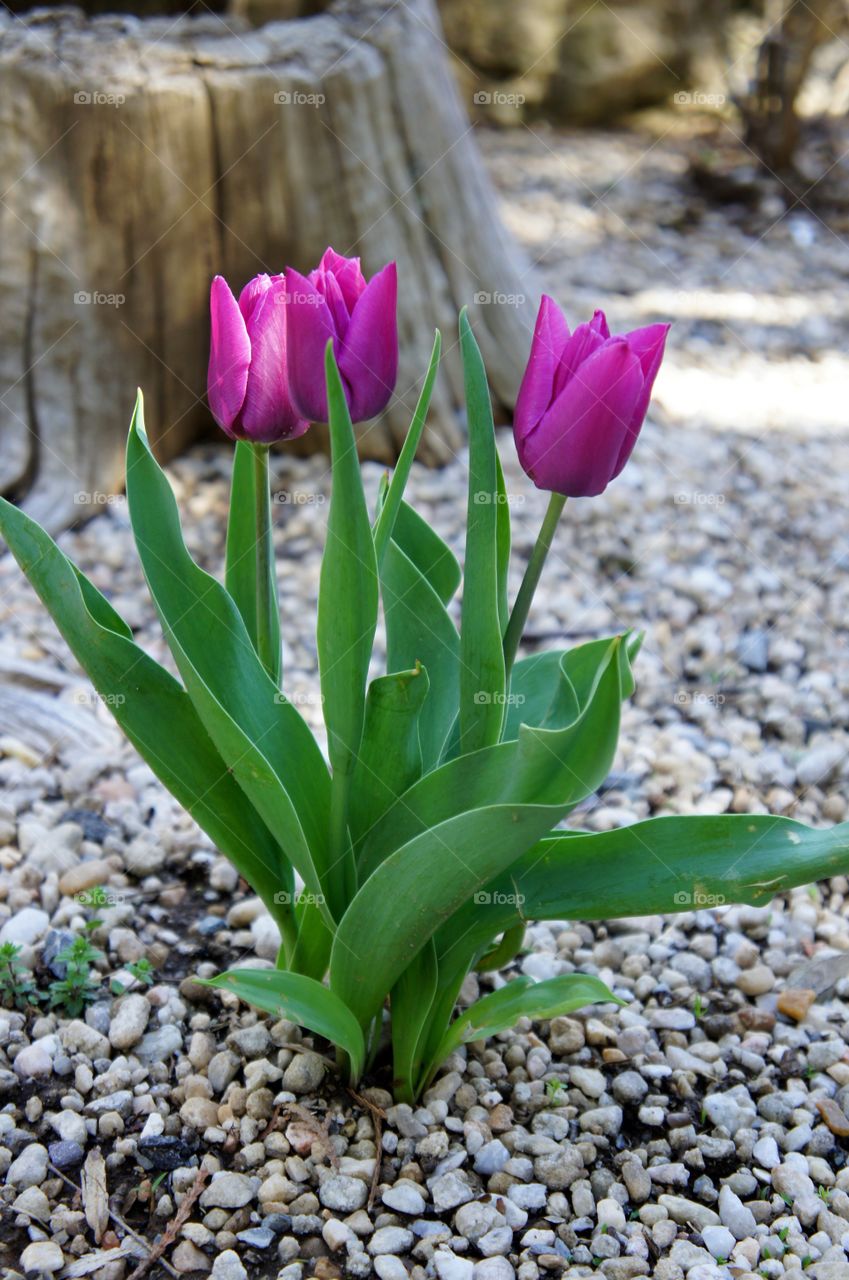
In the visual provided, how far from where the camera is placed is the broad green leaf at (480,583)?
3.54ft

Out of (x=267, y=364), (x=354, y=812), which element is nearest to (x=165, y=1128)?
(x=354, y=812)

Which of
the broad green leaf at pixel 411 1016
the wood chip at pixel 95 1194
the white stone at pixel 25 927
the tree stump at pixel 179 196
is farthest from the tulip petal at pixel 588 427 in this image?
the tree stump at pixel 179 196

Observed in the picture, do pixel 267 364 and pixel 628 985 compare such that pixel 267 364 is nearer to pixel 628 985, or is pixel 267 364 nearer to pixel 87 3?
pixel 628 985

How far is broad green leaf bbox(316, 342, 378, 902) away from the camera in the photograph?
102 centimetres

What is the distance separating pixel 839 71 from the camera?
570 centimetres

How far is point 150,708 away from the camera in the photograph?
4.06 feet

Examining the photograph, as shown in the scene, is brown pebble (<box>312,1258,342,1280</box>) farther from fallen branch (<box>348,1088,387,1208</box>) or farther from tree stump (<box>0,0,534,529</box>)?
tree stump (<box>0,0,534,529</box>)

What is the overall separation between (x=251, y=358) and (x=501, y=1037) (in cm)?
86

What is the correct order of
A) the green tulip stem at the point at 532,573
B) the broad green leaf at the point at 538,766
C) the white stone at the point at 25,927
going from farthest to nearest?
the white stone at the point at 25,927
the green tulip stem at the point at 532,573
the broad green leaf at the point at 538,766

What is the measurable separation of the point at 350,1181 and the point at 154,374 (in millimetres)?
1927

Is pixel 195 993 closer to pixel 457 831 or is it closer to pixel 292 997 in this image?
pixel 292 997

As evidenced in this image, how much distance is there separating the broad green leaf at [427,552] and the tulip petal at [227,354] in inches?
13.3

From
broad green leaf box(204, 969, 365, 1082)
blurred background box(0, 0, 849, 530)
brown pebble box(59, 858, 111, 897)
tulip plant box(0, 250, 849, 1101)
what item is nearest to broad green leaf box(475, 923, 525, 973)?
tulip plant box(0, 250, 849, 1101)

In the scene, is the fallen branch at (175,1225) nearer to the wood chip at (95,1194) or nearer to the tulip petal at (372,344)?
the wood chip at (95,1194)
